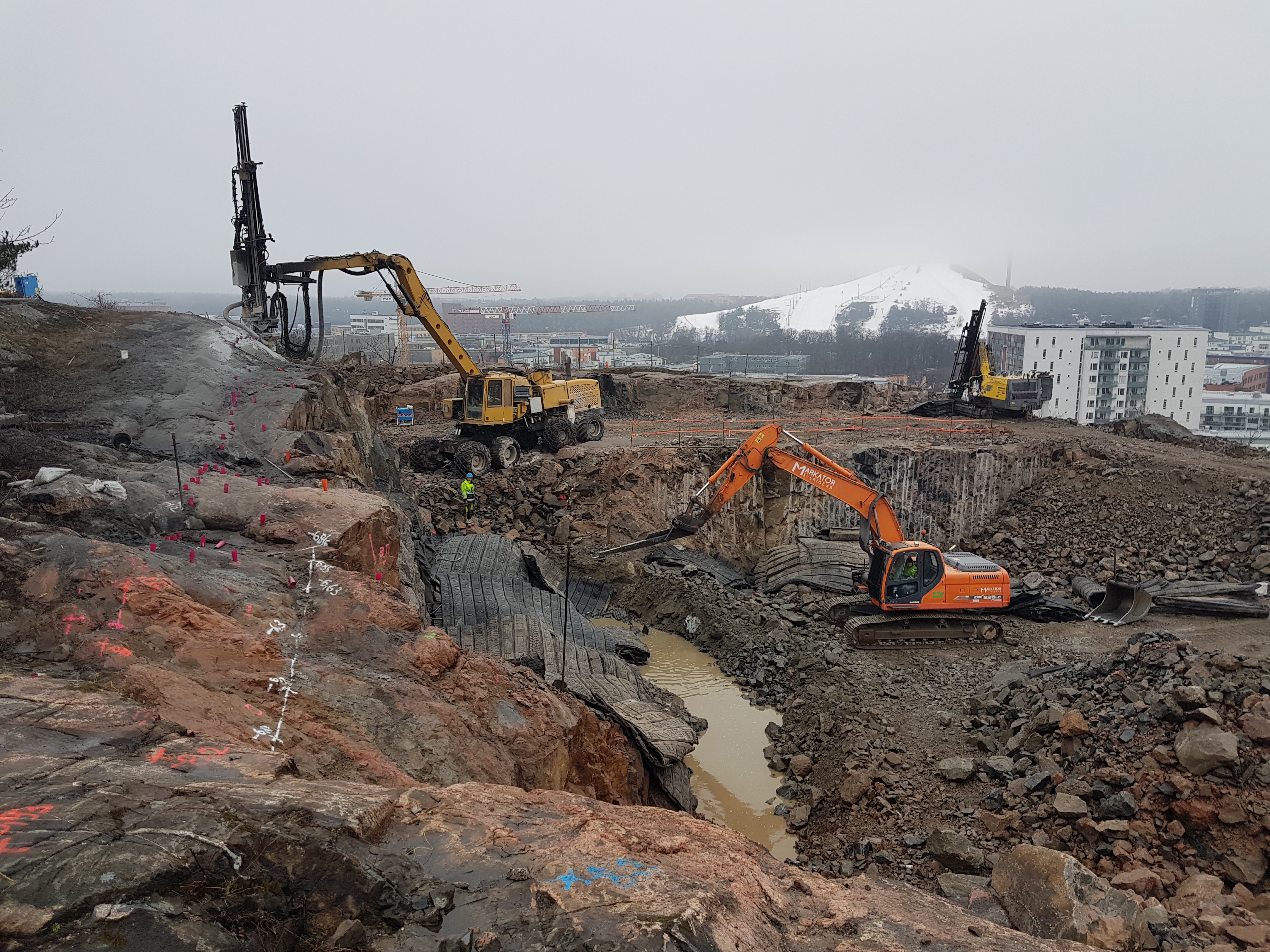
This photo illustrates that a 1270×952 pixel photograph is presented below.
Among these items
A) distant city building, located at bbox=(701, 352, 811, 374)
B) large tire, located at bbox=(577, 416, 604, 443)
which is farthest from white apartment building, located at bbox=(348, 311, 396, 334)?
large tire, located at bbox=(577, 416, 604, 443)

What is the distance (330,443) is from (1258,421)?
61.2 meters

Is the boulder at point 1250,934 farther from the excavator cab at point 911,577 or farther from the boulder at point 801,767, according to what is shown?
the excavator cab at point 911,577

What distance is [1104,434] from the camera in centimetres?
2383

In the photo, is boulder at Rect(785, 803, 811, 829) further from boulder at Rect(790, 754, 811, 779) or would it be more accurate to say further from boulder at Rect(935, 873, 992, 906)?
boulder at Rect(935, 873, 992, 906)

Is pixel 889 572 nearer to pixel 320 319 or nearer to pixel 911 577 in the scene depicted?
pixel 911 577

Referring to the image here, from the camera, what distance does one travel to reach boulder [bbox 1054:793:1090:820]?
8141 mm

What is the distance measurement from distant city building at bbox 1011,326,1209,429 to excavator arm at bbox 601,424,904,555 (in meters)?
46.0

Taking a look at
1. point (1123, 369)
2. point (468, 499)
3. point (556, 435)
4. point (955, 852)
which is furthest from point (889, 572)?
point (1123, 369)

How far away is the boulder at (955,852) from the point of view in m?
7.90

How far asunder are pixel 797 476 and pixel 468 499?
24.9 feet

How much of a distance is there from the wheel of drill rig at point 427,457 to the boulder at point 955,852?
14931mm

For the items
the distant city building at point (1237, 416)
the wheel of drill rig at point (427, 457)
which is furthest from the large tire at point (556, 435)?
the distant city building at point (1237, 416)

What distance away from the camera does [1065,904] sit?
5652 mm

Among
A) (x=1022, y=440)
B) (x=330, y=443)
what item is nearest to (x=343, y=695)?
(x=330, y=443)
